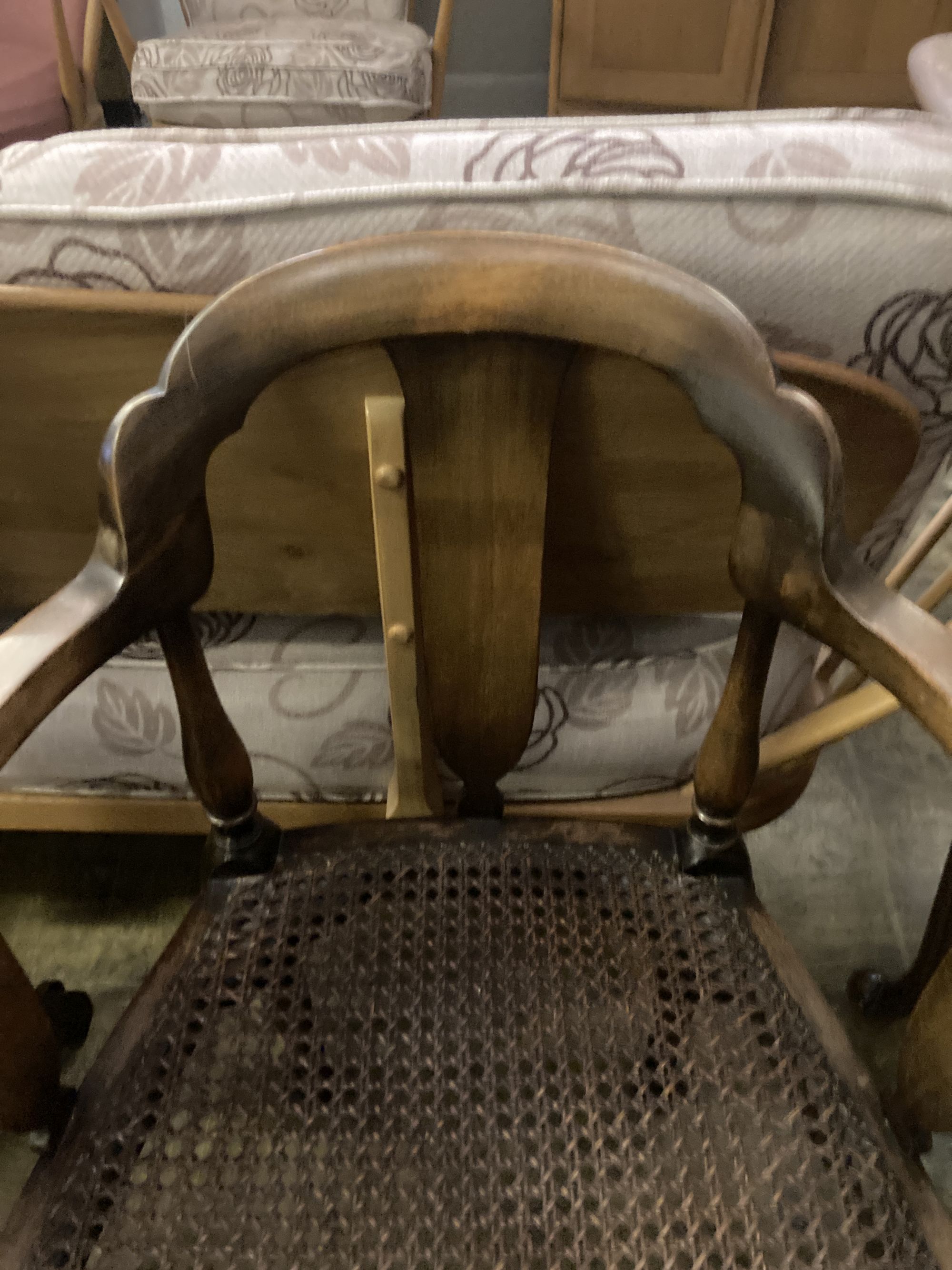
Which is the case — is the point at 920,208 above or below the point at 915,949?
above

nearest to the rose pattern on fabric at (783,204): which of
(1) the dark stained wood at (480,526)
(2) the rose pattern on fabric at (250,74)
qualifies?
(1) the dark stained wood at (480,526)

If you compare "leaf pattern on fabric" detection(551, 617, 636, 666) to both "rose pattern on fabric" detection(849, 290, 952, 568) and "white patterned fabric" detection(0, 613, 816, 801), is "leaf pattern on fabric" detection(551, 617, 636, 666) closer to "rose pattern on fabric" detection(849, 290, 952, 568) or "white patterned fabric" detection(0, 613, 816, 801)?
"white patterned fabric" detection(0, 613, 816, 801)

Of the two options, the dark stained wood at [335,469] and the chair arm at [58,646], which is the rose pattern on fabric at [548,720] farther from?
the chair arm at [58,646]

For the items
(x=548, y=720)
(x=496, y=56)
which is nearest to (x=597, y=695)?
(x=548, y=720)

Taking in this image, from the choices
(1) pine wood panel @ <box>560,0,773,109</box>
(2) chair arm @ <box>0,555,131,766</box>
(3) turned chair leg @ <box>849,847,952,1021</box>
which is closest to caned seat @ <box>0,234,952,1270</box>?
(2) chair arm @ <box>0,555,131,766</box>

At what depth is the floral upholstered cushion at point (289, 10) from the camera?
6.70 feet

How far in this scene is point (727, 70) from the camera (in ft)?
7.39

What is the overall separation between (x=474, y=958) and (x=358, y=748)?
10.8 inches

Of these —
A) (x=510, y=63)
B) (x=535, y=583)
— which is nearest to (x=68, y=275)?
(x=535, y=583)

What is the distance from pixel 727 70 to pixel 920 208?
87.4 inches

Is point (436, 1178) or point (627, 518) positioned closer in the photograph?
point (436, 1178)

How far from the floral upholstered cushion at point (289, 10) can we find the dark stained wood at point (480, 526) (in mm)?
2051

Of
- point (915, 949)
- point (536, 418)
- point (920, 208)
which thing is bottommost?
point (915, 949)

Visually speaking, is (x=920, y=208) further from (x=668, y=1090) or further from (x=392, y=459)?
(x=668, y=1090)
